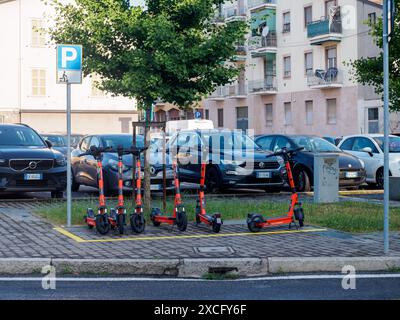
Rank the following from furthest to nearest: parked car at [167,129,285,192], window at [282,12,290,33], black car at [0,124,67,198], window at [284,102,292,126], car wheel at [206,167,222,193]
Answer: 1. window at [284,102,292,126]
2. window at [282,12,290,33]
3. car wheel at [206,167,222,193]
4. parked car at [167,129,285,192]
5. black car at [0,124,67,198]

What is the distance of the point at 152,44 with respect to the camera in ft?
40.0

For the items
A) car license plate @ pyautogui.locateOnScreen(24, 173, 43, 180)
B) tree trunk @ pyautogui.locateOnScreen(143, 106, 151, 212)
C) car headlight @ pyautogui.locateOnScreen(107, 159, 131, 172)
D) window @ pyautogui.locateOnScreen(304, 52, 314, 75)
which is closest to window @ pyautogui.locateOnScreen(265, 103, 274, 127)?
window @ pyautogui.locateOnScreen(304, 52, 314, 75)

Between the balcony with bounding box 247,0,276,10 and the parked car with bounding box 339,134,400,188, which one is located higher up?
the balcony with bounding box 247,0,276,10

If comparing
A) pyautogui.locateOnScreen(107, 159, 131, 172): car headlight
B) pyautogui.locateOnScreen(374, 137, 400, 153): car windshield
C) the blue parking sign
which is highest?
the blue parking sign

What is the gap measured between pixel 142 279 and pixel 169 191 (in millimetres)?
10205

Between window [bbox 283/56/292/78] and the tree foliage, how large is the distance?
127 feet

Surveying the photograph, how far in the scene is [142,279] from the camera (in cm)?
781

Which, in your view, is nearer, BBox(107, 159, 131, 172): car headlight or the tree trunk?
the tree trunk

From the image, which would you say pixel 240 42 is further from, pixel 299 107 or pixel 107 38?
pixel 299 107

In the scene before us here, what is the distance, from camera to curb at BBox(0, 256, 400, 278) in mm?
8156

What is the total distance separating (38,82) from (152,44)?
128 feet

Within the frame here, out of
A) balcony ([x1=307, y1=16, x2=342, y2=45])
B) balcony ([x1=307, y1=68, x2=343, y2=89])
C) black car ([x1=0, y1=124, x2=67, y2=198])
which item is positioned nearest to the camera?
black car ([x1=0, y1=124, x2=67, y2=198])

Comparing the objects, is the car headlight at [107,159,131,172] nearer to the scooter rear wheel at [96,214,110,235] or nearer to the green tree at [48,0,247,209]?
the green tree at [48,0,247,209]

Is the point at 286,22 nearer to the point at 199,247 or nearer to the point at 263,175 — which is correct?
the point at 263,175
